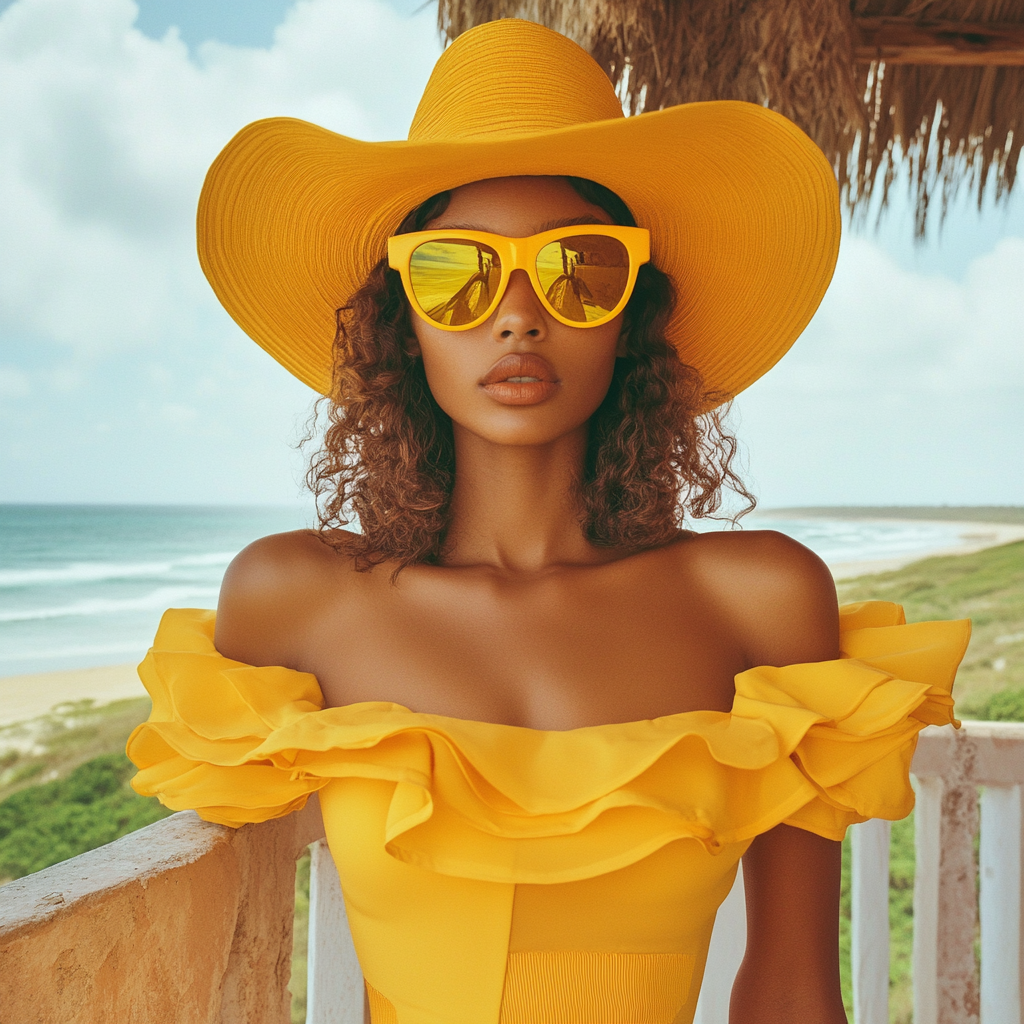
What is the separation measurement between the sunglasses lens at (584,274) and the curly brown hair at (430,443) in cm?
17

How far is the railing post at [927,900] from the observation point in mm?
1844

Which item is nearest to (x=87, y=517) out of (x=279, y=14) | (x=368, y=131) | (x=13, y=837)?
(x=13, y=837)

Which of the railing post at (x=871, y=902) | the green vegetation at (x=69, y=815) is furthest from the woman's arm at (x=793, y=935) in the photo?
the green vegetation at (x=69, y=815)

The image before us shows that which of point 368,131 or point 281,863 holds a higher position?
point 368,131

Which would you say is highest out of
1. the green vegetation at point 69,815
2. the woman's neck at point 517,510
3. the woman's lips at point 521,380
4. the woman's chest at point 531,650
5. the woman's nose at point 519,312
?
the woman's nose at point 519,312

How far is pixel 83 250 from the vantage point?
23.1 metres

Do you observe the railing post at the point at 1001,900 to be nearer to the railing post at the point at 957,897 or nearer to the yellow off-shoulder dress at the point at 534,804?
the railing post at the point at 957,897

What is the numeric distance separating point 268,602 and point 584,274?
62cm

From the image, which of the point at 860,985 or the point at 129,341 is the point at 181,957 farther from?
the point at 129,341

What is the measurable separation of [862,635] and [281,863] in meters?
0.91

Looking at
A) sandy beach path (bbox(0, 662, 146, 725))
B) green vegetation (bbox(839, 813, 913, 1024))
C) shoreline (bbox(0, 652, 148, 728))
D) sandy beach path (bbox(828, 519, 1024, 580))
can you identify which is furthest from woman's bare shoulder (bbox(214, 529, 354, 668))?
sandy beach path (bbox(828, 519, 1024, 580))

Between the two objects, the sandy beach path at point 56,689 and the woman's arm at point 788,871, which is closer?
the woman's arm at point 788,871

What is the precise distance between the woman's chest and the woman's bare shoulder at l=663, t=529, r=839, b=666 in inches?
1.4

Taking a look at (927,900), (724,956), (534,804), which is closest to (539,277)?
(534,804)
